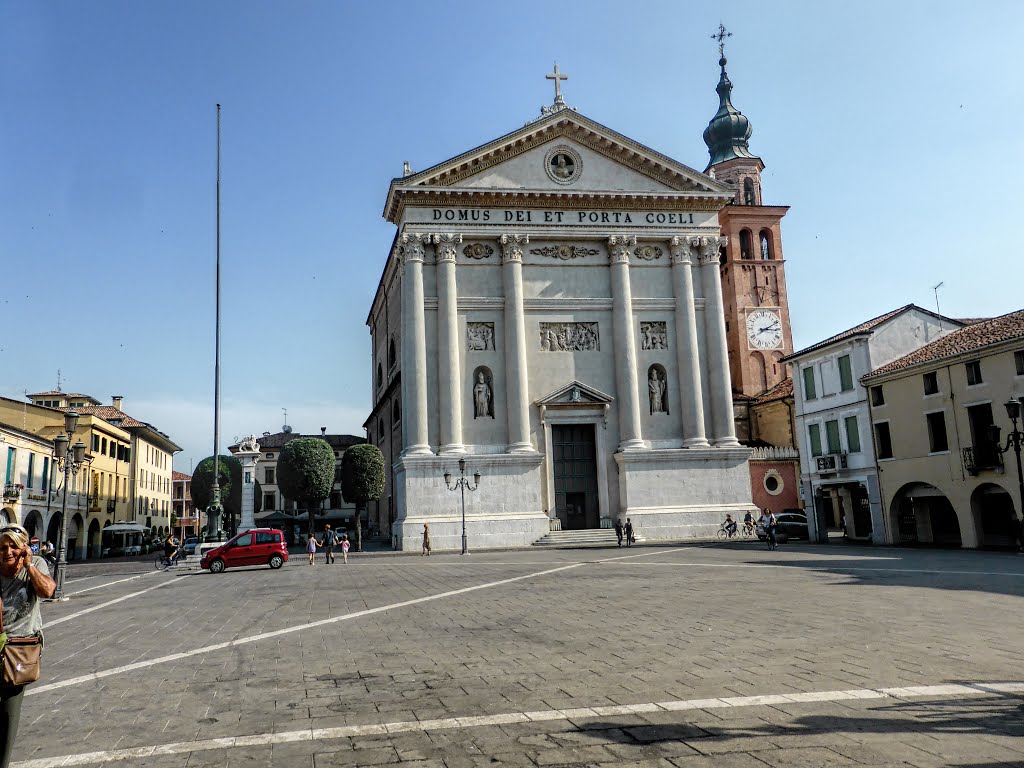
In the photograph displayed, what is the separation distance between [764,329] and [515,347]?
33910 millimetres

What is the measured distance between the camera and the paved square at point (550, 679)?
231 inches

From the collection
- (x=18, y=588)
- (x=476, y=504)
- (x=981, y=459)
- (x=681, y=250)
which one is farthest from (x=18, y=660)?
(x=681, y=250)

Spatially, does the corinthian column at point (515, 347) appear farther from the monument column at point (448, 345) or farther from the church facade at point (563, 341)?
the monument column at point (448, 345)

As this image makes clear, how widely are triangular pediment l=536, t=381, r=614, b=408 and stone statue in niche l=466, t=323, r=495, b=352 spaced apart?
3.77 meters

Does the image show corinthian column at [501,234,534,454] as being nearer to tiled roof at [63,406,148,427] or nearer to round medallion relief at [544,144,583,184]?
round medallion relief at [544,144,583,184]

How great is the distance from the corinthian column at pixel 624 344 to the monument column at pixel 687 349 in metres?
2.34

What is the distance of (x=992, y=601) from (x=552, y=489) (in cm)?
2649

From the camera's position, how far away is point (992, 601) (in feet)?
44.6

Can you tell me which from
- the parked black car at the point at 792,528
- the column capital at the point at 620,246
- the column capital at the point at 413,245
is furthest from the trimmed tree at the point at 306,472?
the parked black car at the point at 792,528

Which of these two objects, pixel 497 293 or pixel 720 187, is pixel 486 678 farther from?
pixel 720 187

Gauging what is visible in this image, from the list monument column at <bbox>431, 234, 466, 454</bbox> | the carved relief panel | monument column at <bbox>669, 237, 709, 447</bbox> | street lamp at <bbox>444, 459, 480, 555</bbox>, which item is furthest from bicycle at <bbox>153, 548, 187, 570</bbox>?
monument column at <bbox>669, 237, 709, 447</bbox>

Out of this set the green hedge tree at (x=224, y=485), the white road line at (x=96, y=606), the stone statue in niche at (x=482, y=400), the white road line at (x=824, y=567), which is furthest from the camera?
the green hedge tree at (x=224, y=485)

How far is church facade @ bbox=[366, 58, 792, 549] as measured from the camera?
3803cm

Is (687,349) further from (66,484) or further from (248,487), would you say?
(248,487)
